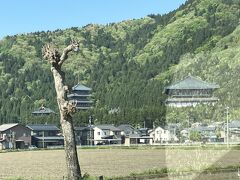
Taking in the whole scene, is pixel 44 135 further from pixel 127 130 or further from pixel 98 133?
pixel 127 130

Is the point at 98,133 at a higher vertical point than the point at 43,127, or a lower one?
lower

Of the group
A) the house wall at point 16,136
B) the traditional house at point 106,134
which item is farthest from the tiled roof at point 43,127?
the traditional house at point 106,134

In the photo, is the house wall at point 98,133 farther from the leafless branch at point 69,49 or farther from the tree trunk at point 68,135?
the leafless branch at point 69,49

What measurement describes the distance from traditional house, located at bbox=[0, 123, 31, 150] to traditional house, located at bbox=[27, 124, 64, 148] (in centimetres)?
242

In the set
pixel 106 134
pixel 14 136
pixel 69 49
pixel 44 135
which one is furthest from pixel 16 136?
pixel 69 49

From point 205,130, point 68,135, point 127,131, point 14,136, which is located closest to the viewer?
point 68,135

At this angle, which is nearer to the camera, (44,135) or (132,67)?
(44,135)

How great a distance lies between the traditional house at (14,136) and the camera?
81.9 m

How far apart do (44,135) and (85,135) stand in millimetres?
7734

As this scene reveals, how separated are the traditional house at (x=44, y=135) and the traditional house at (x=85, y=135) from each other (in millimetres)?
3624

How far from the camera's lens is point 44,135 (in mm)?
87750

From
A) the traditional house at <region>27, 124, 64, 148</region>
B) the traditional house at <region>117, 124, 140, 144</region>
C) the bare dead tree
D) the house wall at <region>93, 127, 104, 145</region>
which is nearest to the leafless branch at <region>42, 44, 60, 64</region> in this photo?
the bare dead tree

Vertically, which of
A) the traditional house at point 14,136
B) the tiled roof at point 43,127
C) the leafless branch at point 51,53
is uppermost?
the leafless branch at point 51,53

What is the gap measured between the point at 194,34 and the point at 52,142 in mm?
80081
